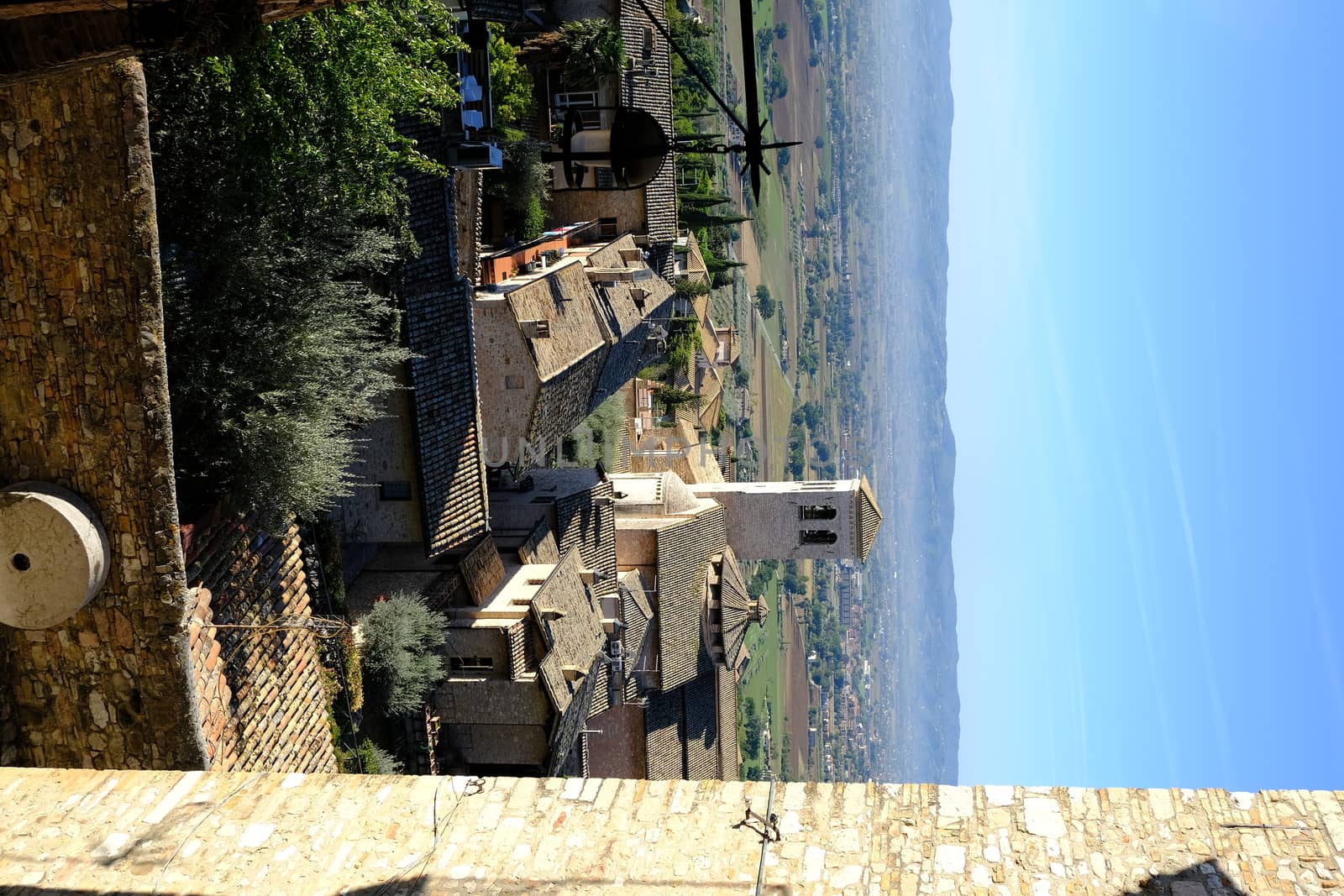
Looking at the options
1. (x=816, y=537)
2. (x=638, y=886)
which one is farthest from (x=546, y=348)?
(x=638, y=886)

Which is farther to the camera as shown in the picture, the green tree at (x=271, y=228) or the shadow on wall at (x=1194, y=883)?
the green tree at (x=271, y=228)

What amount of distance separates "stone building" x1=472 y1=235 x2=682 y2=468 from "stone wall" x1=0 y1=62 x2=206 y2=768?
36.2 ft

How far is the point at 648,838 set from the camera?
812 centimetres

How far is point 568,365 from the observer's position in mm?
22469

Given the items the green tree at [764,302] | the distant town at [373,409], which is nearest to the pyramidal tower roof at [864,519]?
the distant town at [373,409]

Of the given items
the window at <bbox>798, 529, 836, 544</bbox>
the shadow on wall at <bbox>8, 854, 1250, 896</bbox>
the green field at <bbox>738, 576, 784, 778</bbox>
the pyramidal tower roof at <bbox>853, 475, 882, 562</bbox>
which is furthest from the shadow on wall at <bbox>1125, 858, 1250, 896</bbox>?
the green field at <bbox>738, 576, 784, 778</bbox>

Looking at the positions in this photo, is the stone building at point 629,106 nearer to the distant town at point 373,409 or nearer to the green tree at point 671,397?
the distant town at point 373,409

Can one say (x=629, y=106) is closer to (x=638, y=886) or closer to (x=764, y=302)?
(x=638, y=886)

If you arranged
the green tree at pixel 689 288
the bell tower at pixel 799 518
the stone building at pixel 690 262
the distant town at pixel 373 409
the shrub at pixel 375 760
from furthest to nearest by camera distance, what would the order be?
the stone building at pixel 690 262 → the green tree at pixel 689 288 → the bell tower at pixel 799 518 → the shrub at pixel 375 760 → the distant town at pixel 373 409

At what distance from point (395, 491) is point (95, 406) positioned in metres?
9.49

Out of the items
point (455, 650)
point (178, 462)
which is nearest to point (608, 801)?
point (178, 462)

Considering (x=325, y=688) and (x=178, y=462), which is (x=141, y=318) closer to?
(x=178, y=462)

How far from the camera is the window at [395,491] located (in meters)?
19.7

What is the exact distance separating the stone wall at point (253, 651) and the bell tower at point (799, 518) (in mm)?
18338
